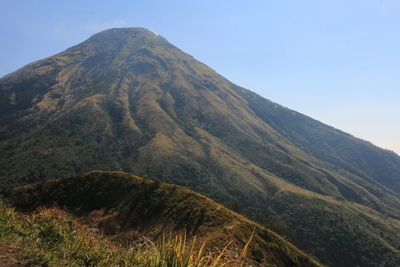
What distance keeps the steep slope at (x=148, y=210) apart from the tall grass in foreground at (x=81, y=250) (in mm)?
22140

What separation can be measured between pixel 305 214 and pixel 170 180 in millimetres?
75417

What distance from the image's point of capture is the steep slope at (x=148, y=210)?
35.2m

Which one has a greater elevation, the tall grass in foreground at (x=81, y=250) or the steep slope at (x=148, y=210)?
the tall grass in foreground at (x=81, y=250)

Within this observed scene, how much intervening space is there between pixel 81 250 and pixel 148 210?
38007 millimetres

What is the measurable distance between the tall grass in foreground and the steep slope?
2214cm

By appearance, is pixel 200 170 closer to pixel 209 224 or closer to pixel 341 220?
pixel 341 220

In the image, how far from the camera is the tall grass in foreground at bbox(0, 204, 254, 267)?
6.26 m

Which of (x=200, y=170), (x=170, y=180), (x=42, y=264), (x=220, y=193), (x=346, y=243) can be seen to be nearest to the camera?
(x=42, y=264)

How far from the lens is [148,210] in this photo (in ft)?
147

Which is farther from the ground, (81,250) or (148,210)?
(81,250)

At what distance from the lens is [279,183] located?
174m

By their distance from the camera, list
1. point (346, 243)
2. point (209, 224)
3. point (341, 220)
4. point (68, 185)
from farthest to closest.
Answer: point (341, 220)
point (346, 243)
point (68, 185)
point (209, 224)

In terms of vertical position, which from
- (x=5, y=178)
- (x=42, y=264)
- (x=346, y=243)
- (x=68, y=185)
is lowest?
(x=5, y=178)

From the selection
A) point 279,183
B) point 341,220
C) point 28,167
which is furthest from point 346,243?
point 28,167
